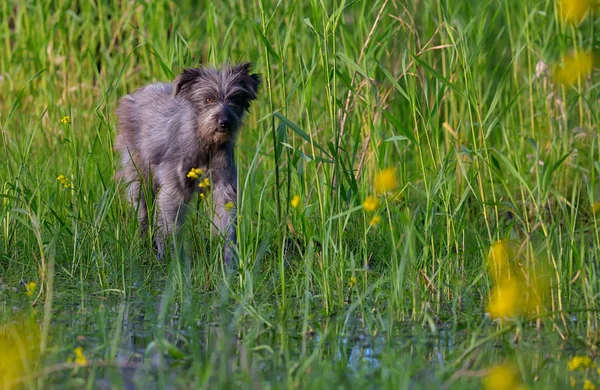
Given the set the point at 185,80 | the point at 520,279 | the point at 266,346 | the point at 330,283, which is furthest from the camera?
the point at 185,80

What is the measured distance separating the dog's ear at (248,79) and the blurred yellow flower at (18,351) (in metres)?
2.54

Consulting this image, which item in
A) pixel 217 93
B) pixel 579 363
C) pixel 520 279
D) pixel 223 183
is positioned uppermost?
pixel 217 93

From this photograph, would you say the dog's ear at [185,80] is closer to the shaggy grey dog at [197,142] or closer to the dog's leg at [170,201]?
the shaggy grey dog at [197,142]

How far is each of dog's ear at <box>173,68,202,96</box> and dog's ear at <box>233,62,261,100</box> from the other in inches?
9.9

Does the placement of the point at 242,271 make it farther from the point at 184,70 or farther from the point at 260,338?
the point at 184,70

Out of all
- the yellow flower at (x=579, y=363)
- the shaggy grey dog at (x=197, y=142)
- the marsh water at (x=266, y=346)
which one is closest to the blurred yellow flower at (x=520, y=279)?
the marsh water at (x=266, y=346)

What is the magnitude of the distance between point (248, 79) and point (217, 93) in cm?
23

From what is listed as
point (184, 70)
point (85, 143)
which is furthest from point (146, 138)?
point (184, 70)

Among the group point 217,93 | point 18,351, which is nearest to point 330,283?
point 18,351

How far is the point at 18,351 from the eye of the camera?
121 inches

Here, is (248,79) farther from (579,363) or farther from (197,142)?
(579,363)

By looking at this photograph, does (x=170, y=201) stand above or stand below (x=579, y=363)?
above

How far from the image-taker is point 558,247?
12.4 ft

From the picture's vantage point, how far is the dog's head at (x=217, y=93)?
5.70 metres
